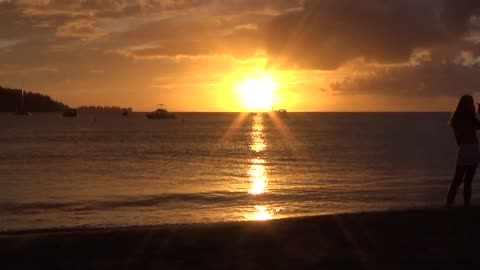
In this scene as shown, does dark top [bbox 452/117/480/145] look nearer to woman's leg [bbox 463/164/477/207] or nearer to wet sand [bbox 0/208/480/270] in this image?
woman's leg [bbox 463/164/477/207]

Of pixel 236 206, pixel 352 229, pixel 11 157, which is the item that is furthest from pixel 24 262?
pixel 11 157

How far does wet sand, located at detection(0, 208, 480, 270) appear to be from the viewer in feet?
25.0

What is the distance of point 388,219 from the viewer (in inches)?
379

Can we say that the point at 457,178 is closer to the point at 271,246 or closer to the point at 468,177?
the point at 468,177

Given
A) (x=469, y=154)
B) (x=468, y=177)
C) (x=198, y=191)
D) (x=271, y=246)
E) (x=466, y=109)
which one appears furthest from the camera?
(x=198, y=191)

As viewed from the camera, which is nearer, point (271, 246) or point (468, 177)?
point (271, 246)

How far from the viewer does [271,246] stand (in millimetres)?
8281

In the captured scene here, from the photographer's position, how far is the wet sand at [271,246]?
25.0ft

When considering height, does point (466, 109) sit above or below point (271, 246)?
above

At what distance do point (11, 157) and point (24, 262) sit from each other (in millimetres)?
46816

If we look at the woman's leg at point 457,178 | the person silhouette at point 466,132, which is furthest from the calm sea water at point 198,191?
the person silhouette at point 466,132

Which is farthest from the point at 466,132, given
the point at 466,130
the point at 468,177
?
the point at 468,177

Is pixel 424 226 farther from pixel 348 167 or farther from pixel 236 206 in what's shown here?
pixel 348 167

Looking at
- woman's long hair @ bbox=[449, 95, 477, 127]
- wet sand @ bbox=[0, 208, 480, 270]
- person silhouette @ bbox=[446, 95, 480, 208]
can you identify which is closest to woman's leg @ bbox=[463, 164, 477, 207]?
person silhouette @ bbox=[446, 95, 480, 208]
